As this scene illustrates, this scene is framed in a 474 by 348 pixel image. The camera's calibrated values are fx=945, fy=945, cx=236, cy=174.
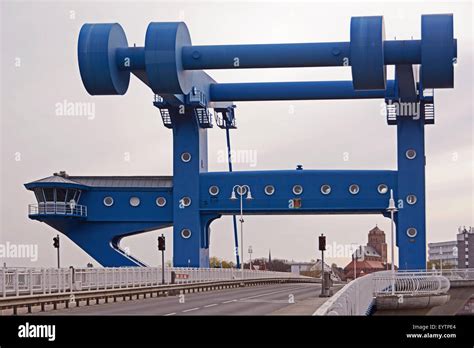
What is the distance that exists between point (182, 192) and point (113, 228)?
6.90 m

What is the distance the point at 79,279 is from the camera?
40188 mm

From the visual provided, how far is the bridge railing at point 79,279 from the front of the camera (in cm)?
3350

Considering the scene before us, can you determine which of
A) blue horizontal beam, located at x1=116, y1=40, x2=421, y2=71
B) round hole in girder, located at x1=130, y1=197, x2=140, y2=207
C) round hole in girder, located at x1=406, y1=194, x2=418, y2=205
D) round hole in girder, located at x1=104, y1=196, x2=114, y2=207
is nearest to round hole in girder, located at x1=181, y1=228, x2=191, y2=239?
round hole in girder, located at x1=130, y1=197, x2=140, y2=207

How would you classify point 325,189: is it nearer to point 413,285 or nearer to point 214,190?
point 214,190

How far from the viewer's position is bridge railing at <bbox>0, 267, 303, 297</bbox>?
33.5 metres

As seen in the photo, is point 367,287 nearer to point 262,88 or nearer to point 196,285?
point 196,285

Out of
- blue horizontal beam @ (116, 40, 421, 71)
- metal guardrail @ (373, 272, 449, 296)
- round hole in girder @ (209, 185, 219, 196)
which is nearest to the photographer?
metal guardrail @ (373, 272, 449, 296)

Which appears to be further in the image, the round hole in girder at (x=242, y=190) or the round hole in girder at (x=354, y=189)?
the round hole in girder at (x=242, y=190)

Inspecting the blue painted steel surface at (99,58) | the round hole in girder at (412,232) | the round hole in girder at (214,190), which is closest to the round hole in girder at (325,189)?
the round hole in girder at (412,232)

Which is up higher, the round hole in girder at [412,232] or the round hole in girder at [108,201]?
the round hole in girder at [108,201]

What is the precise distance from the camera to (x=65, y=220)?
7694 centimetres

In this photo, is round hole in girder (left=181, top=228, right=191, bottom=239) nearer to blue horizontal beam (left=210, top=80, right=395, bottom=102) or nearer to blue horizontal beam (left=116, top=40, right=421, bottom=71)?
blue horizontal beam (left=210, top=80, right=395, bottom=102)

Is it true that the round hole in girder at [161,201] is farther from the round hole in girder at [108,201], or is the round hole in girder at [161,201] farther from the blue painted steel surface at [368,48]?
the blue painted steel surface at [368,48]
